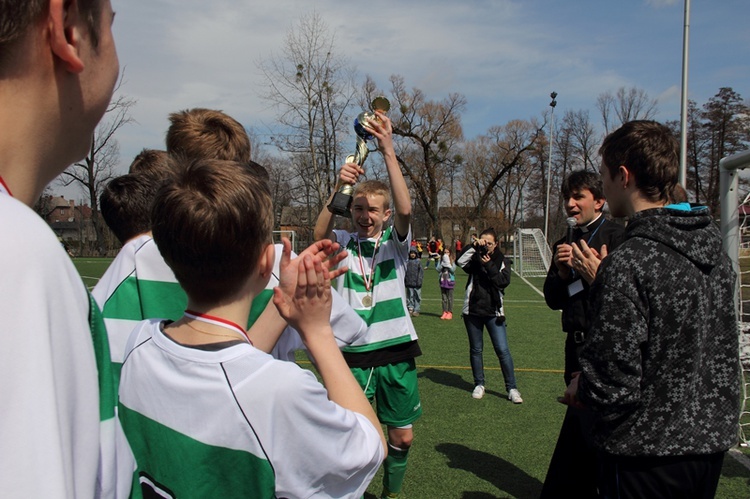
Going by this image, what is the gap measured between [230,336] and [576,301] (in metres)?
3.08

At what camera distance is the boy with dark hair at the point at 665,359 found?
2252 millimetres

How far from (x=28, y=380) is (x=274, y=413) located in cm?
76

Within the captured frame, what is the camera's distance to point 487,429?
6000 millimetres

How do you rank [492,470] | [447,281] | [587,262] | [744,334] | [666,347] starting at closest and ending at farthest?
[666,347]
[587,262]
[492,470]
[744,334]
[447,281]

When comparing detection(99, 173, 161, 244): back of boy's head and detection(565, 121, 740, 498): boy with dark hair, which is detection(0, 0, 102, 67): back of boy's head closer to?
detection(99, 173, 161, 244): back of boy's head

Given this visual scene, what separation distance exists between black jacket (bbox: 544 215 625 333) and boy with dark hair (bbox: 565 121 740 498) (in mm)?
1389

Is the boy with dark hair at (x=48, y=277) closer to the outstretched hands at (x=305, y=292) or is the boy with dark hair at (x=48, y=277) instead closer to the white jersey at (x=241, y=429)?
the white jersey at (x=241, y=429)

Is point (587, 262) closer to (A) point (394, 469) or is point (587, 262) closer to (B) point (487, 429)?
(A) point (394, 469)

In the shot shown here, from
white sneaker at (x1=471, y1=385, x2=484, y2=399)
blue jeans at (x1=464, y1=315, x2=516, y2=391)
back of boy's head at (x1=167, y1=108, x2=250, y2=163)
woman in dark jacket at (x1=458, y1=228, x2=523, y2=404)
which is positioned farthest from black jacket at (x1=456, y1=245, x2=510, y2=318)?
back of boy's head at (x1=167, y1=108, x2=250, y2=163)

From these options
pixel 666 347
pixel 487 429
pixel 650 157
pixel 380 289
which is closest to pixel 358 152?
pixel 380 289

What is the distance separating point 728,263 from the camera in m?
2.45

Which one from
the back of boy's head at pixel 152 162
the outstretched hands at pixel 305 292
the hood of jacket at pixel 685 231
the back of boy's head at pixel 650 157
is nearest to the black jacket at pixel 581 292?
the back of boy's head at pixel 650 157

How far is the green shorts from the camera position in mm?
4195

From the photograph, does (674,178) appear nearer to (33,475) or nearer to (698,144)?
(33,475)
